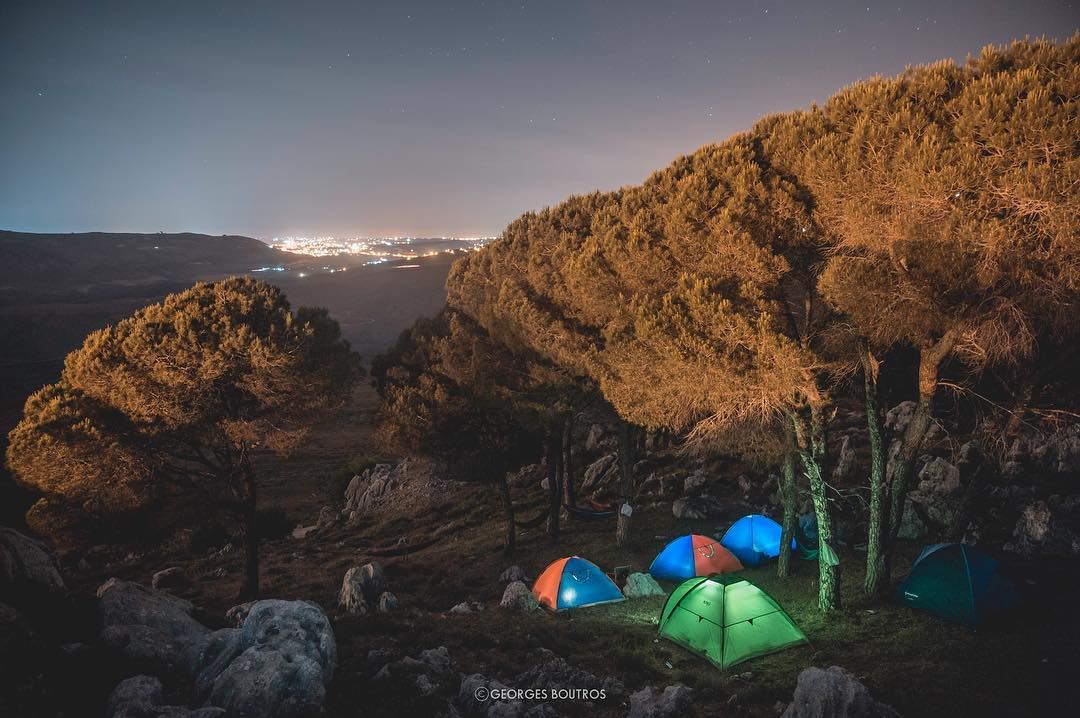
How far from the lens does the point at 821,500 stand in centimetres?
1258

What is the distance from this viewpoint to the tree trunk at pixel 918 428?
11.3 m

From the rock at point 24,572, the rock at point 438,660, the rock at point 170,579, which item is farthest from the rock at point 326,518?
the rock at point 438,660

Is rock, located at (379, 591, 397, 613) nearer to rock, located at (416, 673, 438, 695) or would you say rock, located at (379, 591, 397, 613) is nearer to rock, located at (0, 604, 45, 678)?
rock, located at (416, 673, 438, 695)

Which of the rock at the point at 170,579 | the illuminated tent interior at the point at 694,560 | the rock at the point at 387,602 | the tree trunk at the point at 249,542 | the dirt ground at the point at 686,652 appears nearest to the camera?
the dirt ground at the point at 686,652

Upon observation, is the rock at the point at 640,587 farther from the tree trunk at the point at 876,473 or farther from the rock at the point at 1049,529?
the rock at the point at 1049,529

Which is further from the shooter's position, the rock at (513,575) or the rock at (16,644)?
the rock at (513,575)

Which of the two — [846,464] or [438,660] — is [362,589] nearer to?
[438,660]

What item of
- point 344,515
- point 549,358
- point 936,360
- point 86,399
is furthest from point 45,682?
point 344,515

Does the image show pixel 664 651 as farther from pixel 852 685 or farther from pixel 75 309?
pixel 75 309

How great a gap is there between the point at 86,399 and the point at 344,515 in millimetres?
19535

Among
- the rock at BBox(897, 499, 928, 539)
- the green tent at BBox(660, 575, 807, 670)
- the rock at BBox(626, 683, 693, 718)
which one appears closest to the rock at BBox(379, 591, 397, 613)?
the green tent at BBox(660, 575, 807, 670)

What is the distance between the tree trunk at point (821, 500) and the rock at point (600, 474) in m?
16.3

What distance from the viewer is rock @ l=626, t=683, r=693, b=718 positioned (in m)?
7.80

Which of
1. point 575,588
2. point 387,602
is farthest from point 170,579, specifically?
point 575,588
